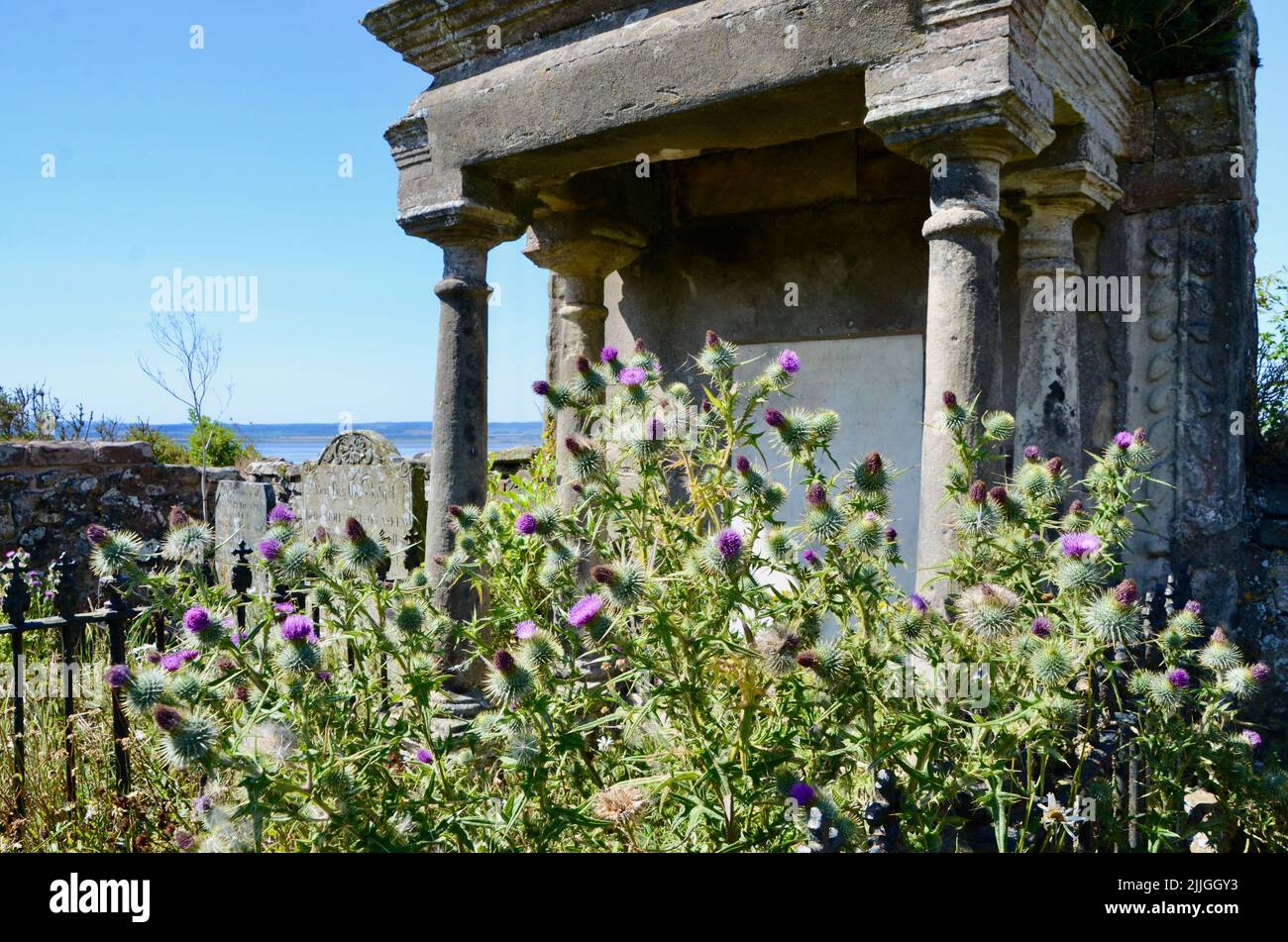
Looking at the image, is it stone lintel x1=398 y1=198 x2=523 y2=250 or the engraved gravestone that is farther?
the engraved gravestone

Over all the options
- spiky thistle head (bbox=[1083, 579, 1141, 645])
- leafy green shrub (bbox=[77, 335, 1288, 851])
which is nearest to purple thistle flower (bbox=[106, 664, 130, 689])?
leafy green shrub (bbox=[77, 335, 1288, 851])

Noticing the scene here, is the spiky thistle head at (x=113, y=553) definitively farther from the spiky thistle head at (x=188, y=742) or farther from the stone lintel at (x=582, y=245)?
the stone lintel at (x=582, y=245)

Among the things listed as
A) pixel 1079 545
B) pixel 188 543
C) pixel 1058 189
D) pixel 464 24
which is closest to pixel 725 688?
pixel 1079 545

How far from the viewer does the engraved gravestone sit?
6930mm

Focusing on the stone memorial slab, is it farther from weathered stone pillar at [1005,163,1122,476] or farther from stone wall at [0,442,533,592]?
stone wall at [0,442,533,592]

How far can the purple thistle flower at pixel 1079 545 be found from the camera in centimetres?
236

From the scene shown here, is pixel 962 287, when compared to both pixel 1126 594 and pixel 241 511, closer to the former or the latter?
pixel 1126 594

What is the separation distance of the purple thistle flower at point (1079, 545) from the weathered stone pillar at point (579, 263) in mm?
3472

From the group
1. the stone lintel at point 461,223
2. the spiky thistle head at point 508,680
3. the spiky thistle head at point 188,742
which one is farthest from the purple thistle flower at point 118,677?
the stone lintel at point 461,223

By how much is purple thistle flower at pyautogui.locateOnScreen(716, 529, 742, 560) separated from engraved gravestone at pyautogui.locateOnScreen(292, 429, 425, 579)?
15.1ft
